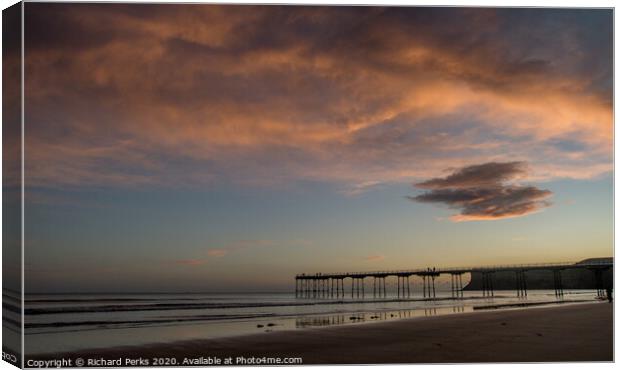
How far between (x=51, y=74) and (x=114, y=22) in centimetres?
113

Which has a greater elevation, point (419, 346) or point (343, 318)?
point (419, 346)

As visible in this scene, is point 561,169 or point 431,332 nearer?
point 561,169

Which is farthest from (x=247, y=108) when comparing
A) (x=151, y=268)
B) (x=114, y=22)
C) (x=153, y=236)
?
(x=151, y=268)

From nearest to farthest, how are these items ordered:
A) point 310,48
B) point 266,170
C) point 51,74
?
point 51,74, point 310,48, point 266,170

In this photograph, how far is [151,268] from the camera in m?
10.6

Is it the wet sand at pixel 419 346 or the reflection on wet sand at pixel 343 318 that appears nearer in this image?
the wet sand at pixel 419 346

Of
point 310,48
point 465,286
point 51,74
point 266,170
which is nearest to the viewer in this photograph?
point 51,74

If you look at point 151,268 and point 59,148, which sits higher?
point 59,148

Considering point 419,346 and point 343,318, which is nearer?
point 419,346

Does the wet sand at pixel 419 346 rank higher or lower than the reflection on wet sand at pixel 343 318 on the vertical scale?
higher

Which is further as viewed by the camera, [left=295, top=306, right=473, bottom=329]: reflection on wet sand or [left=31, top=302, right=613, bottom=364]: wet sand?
[left=295, top=306, right=473, bottom=329]: reflection on wet sand

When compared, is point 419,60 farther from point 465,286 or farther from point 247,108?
point 465,286

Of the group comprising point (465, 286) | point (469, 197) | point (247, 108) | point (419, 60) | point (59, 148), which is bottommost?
point (465, 286)

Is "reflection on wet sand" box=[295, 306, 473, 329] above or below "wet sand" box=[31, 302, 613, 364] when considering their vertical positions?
below
